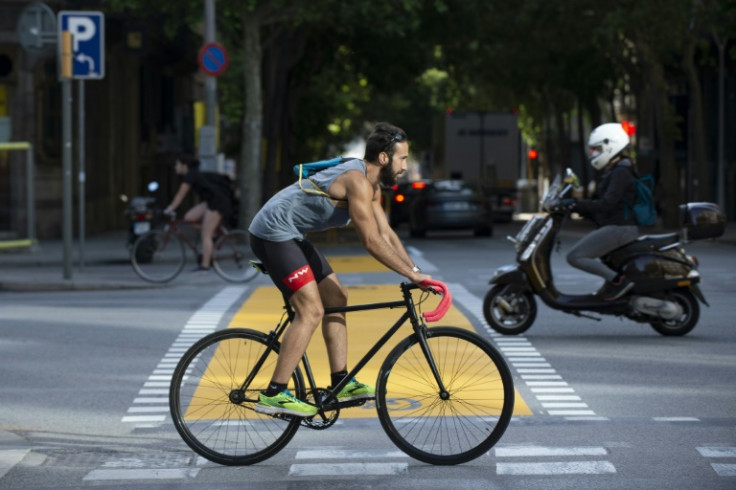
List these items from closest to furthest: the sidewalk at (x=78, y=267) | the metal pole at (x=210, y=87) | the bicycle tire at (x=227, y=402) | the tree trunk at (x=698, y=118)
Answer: the bicycle tire at (x=227, y=402) < the sidewalk at (x=78, y=267) < the metal pole at (x=210, y=87) < the tree trunk at (x=698, y=118)

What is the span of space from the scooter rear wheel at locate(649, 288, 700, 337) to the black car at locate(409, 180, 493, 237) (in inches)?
895

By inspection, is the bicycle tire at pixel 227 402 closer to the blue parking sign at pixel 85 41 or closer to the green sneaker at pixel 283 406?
the green sneaker at pixel 283 406

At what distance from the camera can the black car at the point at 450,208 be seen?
35938 mm

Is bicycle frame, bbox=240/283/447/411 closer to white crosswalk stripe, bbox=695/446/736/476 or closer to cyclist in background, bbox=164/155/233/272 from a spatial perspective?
white crosswalk stripe, bbox=695/446/736/476

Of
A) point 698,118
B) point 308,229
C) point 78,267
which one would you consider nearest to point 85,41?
point 78,267

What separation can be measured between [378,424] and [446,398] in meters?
1.28

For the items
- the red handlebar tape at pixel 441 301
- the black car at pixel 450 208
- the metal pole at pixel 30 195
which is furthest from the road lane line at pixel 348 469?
the black car at pixel 450 208

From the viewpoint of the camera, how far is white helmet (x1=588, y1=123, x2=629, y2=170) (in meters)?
12.9

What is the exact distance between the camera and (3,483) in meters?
7.08

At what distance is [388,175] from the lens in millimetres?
7492

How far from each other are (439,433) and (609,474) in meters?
0.82

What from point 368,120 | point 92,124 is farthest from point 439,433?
point 368,120

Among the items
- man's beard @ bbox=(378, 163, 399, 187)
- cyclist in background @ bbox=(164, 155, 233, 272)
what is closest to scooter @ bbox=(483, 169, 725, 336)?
man's beard @ bbox=(378, 163, 399, 187)

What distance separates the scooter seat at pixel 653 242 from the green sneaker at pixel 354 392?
5.85 metres
